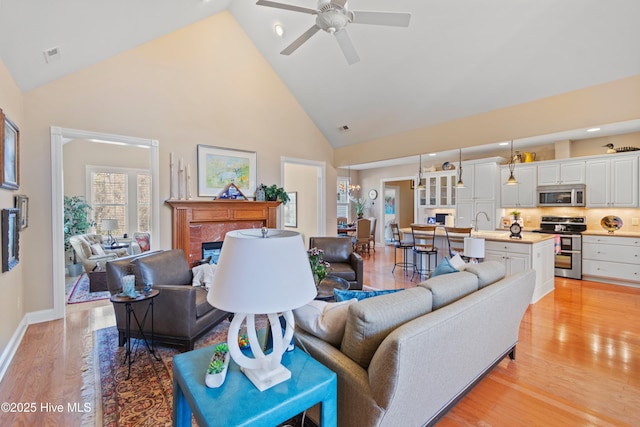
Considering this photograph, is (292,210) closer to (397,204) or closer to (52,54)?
(397,204)

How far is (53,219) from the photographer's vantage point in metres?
3.65

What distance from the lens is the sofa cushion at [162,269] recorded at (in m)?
2.89

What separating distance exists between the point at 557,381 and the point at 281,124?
17.8 feet

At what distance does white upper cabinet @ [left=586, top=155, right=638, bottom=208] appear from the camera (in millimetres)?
4953

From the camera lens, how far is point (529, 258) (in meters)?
4.07

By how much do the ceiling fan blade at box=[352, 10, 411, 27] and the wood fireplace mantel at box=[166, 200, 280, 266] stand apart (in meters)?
3.38

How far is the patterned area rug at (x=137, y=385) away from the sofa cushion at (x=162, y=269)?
2.14 ft

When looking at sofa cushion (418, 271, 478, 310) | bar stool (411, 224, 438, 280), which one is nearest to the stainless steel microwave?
bar stool (411, 224, 438, 280)

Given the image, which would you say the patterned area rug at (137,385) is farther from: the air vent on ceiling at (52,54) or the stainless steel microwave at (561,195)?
the stainless steel microwave at (561,195)

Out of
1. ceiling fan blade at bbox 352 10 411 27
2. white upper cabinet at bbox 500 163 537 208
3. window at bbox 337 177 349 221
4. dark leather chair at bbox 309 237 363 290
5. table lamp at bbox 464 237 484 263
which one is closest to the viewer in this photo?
ceiling fan blade at bbox 352 10 411 27

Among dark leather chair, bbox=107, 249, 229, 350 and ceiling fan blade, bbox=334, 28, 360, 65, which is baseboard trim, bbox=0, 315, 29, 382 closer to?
dark leather chair, bbox=107, 249, 229, 350

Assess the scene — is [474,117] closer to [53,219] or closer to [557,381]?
[557,381]

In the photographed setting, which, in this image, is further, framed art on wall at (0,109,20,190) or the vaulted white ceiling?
the vaulted white ceiling

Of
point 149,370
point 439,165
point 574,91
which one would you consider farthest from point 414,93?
point 149,370
